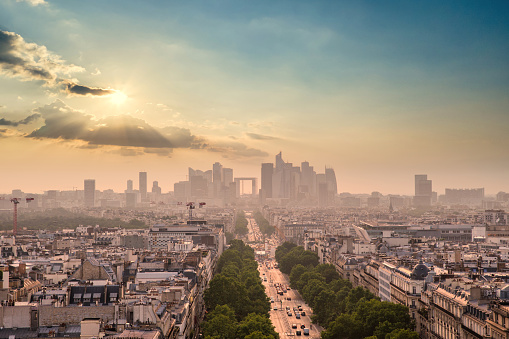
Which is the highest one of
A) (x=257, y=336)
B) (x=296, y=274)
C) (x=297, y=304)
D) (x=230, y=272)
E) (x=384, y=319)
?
(x=230, y=272)

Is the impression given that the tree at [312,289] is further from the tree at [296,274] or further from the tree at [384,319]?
the tree at [384,319]

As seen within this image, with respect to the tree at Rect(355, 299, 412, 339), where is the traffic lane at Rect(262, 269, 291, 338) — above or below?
below

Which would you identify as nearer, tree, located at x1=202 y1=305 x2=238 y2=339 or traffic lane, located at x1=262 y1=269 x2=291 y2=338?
tree, located at x1=202 y1=305 x2=238 y2=339

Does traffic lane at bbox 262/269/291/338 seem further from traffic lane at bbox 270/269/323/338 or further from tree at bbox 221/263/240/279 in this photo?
tree at bbox 221/263/240/279

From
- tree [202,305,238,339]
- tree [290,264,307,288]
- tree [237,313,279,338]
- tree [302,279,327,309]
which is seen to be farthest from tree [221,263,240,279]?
tree [237,313,279,338]

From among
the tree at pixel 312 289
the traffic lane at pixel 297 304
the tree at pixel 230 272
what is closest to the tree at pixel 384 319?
the traffic lane at pixel 297 304

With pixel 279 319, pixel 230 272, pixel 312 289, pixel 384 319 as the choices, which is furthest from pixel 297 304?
pixel 384 319

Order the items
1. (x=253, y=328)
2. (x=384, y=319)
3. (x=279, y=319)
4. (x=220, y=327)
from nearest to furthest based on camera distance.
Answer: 1. (x=220, y=327)
2. (x=253, y=328)
3. (x=384, y=319)
4. (x=279, y=319)

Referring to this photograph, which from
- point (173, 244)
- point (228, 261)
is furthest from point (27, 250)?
point (228, 261)

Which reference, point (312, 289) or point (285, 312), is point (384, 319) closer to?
point (312, 289)

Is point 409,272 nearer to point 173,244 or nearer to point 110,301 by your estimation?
point 110,301

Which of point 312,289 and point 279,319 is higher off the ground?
point 312,289
